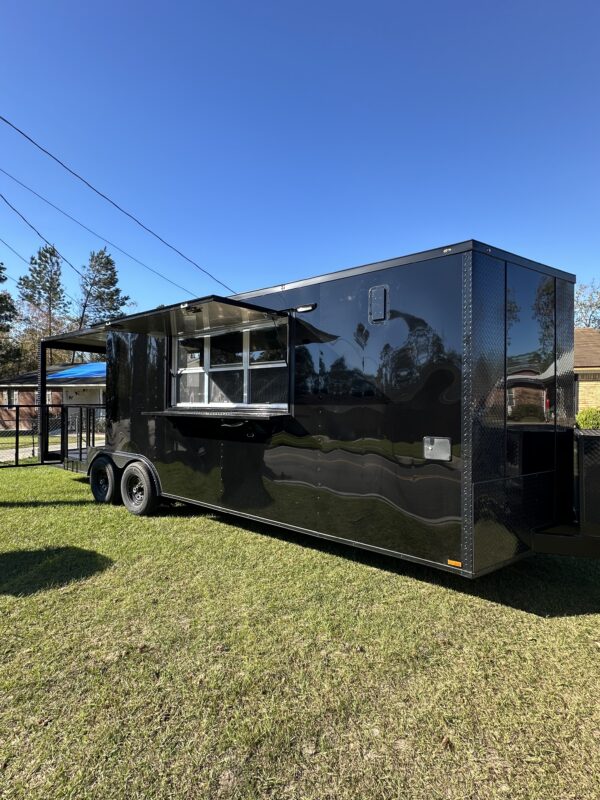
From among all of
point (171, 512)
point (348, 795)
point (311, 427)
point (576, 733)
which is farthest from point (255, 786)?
point (171, 512)

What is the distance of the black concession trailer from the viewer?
3.43m

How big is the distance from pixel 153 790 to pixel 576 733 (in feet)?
6.51

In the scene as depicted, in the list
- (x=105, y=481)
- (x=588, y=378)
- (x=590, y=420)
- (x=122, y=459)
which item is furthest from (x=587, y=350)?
(x=105, y=481)

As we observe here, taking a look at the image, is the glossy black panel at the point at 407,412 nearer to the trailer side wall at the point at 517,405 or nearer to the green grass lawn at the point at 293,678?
the trailer side wall at the point at 517,405

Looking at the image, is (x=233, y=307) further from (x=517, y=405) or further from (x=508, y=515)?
(x=508, y=515)

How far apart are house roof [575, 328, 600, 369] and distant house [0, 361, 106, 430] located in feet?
49.9

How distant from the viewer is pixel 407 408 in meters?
3.71

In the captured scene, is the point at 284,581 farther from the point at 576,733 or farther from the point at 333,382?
the point at 576,733

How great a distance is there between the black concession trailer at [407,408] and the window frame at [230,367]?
2 centimetres

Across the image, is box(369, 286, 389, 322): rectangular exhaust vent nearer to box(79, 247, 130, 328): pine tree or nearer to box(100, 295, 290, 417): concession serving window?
box(100, 295, 290, 417): concession serving window

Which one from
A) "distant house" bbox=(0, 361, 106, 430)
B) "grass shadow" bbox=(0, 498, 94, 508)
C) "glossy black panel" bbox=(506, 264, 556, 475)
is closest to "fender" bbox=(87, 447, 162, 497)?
"grass shadow" bbox=(0, 498, 94, 508)

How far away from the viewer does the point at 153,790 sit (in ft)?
6.48

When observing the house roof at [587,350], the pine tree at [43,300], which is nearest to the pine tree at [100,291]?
the pine tree at [43,300]

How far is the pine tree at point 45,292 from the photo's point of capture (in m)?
35.6
